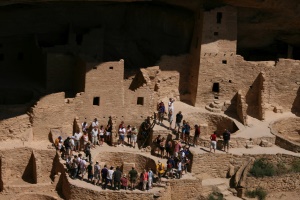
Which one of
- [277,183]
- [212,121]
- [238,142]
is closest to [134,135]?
[212,121]

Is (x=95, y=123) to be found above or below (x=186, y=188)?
above

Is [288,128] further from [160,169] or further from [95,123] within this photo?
[95,123]

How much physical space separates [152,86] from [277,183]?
5.37 m

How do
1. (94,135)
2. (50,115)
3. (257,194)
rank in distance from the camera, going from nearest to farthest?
(257,194) → (50,115) → (94,135)

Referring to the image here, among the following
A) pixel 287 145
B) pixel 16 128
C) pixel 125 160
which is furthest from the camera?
pixel 287 145

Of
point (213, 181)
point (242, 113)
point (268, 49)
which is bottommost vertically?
point (213, 181)

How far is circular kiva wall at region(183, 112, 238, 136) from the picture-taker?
3278cm

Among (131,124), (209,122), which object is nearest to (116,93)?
(131,124)

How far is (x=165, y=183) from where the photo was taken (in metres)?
29.1

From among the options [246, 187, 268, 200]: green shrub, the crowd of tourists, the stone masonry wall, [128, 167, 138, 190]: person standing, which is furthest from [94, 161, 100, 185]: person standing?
[246, 187, 268, 200]: green shrub

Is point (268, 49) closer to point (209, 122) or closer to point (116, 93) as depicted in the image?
point (209, 122)

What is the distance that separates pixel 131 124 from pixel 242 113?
3.92m

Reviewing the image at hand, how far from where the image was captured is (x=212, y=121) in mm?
32938

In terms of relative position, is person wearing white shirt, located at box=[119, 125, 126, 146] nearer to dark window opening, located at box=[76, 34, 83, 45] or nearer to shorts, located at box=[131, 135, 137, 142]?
shorts, located at box=[131, 135, 137, 142]
